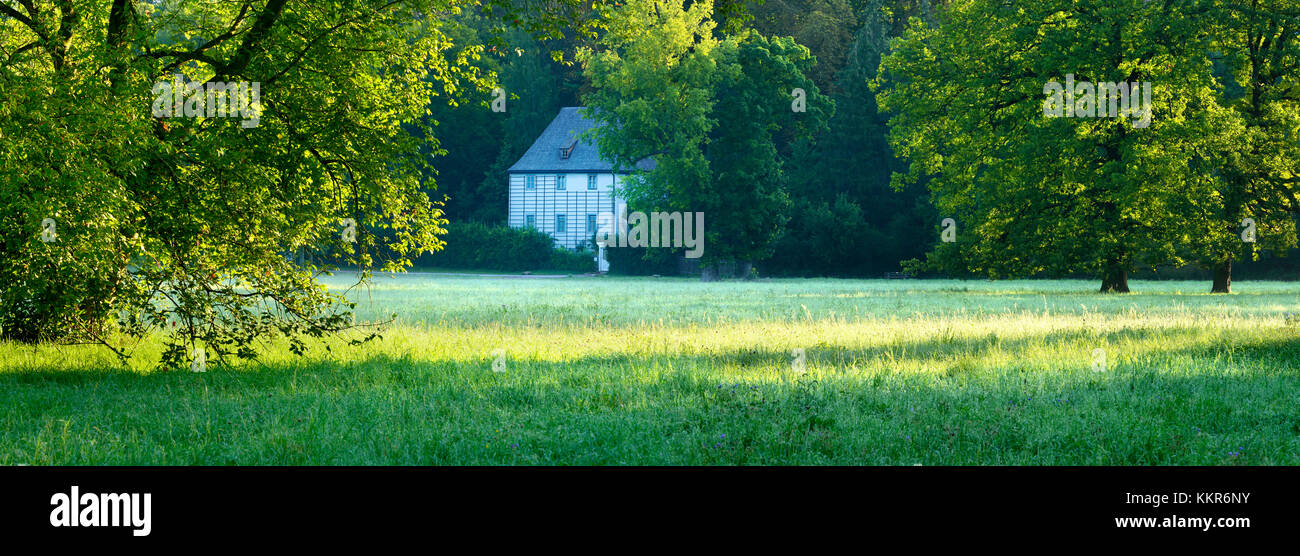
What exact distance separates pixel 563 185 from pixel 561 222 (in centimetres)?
242

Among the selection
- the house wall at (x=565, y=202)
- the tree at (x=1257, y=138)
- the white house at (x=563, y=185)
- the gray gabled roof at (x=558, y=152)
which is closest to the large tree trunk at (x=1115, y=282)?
the tree at (x=1257, y=138)

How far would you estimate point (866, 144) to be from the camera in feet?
187

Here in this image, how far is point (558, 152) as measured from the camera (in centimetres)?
6812

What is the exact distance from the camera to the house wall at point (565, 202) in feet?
219

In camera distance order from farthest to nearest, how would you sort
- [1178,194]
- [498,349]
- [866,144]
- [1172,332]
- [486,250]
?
1. [486,250]
2. [866,144]
3. [1178,194]
4. [1172,332]
5. [498,349]

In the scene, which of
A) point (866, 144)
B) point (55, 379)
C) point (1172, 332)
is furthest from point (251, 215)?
point (866, 144)

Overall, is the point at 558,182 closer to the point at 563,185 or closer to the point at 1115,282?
the point at 563,185

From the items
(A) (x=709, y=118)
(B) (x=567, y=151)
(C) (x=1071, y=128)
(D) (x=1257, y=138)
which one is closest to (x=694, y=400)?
(C) (x=1071, y=128)

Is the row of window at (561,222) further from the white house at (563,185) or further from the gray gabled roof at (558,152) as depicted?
the gray gabled roof at (558,152)

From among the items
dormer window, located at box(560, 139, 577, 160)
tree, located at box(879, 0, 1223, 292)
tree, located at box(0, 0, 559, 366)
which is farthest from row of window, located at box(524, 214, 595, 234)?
tree, located at box(0, 0, 559, 366)

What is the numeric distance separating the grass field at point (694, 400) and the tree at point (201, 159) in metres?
0.92

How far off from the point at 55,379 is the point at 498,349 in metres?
5.11

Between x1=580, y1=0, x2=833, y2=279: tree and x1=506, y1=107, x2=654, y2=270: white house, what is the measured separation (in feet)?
48.1

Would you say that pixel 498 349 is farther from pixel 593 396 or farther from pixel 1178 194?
pixel 1178 194
